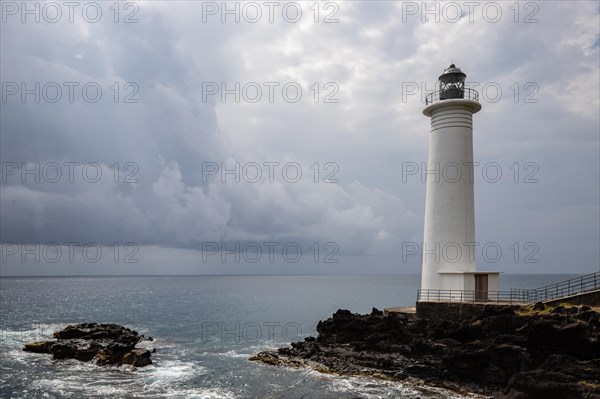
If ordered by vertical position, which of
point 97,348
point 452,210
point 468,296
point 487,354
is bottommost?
point 97,348

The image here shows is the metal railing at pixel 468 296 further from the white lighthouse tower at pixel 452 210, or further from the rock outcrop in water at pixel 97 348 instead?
the rock outcrop in water at pixel 97 348

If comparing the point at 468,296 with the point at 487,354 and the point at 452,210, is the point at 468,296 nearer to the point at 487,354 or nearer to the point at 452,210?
the point at 452,210

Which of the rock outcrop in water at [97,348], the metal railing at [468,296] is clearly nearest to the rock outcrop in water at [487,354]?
the metal railing at [468,296]

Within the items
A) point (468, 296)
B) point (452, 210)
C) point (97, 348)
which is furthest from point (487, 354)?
point (97, 348)

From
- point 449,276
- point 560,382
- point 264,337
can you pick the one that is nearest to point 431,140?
point 449,276

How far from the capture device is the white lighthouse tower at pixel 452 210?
1228 inches

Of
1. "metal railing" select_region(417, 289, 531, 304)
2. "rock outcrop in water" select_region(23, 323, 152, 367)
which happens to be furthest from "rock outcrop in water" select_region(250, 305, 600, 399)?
"rock outcrop in water" select_region(23, 323, 152, 367)

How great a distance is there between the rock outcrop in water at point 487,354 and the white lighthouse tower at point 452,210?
3.71 metres

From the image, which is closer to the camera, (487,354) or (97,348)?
(487,354)

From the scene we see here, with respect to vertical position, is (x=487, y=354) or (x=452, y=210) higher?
(x=452, y=210)

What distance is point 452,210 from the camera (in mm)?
31672

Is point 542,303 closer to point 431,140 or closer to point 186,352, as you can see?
point 431,140

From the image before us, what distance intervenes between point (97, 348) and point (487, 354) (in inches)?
905

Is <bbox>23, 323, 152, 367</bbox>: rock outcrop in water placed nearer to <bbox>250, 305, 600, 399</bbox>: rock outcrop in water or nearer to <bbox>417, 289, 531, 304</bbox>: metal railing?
<bbox>250, 305, 600, 399</bbox>: rock outcrop in water
